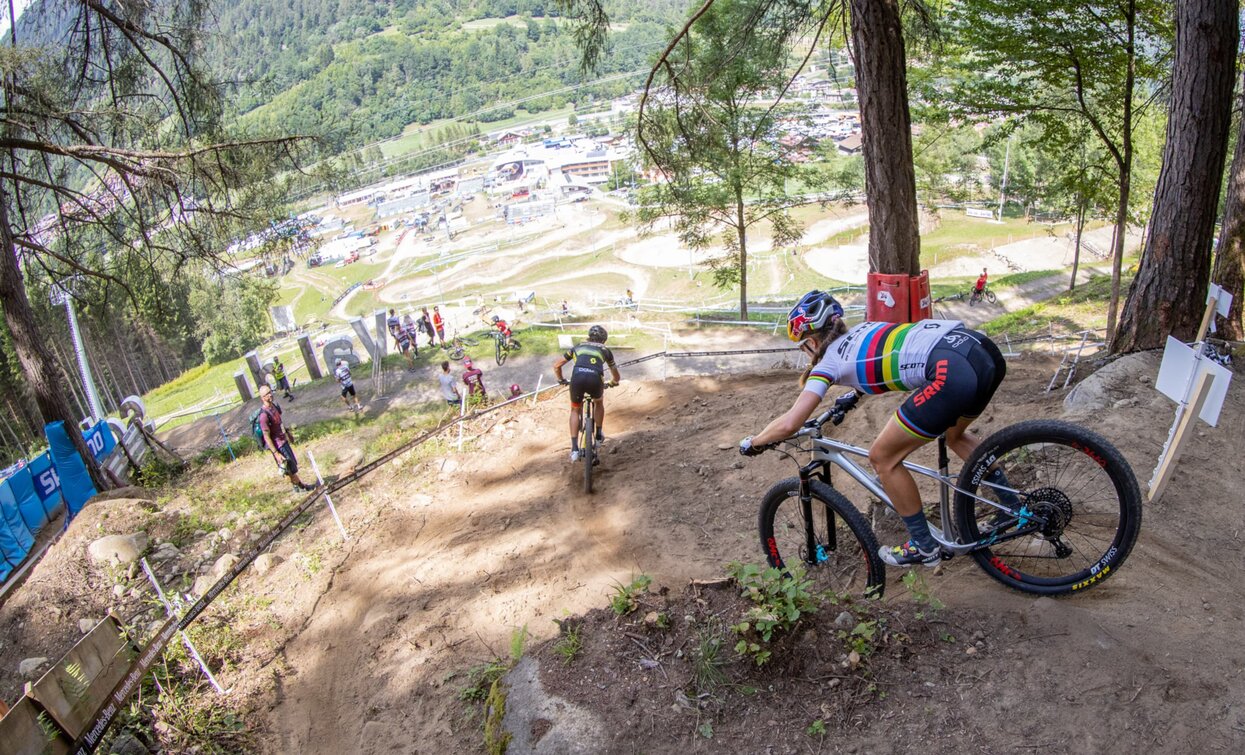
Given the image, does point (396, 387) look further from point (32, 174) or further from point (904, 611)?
point (904, 611)

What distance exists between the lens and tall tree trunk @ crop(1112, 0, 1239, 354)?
6785mm

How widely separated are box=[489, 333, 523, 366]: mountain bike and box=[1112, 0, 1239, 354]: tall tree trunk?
57.7 feet

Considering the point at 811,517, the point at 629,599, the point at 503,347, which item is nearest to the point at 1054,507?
the point at 811,517

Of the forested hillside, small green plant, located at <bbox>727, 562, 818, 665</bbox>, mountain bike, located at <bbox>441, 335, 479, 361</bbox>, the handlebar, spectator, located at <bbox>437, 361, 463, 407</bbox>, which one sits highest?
the forested hillside

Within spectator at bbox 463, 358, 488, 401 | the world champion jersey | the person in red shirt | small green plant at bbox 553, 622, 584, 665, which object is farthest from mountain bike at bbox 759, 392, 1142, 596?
the person in red shirt

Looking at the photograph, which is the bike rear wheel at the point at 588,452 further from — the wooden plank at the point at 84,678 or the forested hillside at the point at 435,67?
the forested hillside at the point at 435,67

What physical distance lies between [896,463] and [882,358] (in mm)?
640

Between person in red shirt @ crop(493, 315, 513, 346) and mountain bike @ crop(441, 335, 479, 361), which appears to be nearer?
person in red shirt @ crop(493, 315, 513, 346)

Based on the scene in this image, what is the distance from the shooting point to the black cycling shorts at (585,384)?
328 inches

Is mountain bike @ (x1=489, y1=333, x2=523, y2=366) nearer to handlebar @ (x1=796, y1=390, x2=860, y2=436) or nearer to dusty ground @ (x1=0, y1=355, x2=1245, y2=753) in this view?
dusty ground @ (x1=0, y1=355, x2=1245, y2=753)

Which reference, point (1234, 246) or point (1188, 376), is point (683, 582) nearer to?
point (1188, 376)

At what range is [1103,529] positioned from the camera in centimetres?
404

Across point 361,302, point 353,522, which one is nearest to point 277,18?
point 361,302

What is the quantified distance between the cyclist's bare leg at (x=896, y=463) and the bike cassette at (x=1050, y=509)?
0.63m
